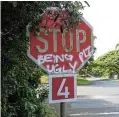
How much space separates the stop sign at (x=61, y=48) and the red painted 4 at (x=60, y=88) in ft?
0.21

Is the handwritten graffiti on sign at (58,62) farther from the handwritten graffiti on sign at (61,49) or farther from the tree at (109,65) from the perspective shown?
the tree at (109,65)

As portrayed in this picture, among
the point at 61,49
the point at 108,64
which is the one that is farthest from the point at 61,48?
the point at 108,64

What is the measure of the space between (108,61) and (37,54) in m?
57.4

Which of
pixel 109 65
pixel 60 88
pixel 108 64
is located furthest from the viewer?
pixel 108 64

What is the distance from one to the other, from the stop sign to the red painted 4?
7 cm

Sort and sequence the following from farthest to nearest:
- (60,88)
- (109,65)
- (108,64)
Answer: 1. (108,64)
2. (109,65)
3. (60,88)

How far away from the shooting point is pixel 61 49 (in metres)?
4.07

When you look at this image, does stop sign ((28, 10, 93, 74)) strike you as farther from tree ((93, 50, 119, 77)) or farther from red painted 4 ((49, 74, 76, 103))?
tree ((93, 50, 119, 77))

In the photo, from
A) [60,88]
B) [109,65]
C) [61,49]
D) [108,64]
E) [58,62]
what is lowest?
[60,88]

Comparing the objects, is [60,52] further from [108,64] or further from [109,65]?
[108,64]

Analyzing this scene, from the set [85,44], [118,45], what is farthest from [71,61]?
[118,45]

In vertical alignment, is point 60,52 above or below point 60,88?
above

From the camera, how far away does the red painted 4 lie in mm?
4027

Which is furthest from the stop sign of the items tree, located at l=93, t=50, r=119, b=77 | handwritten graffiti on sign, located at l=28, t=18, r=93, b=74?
tree, located at l=93, t=50, r=119, b=77
